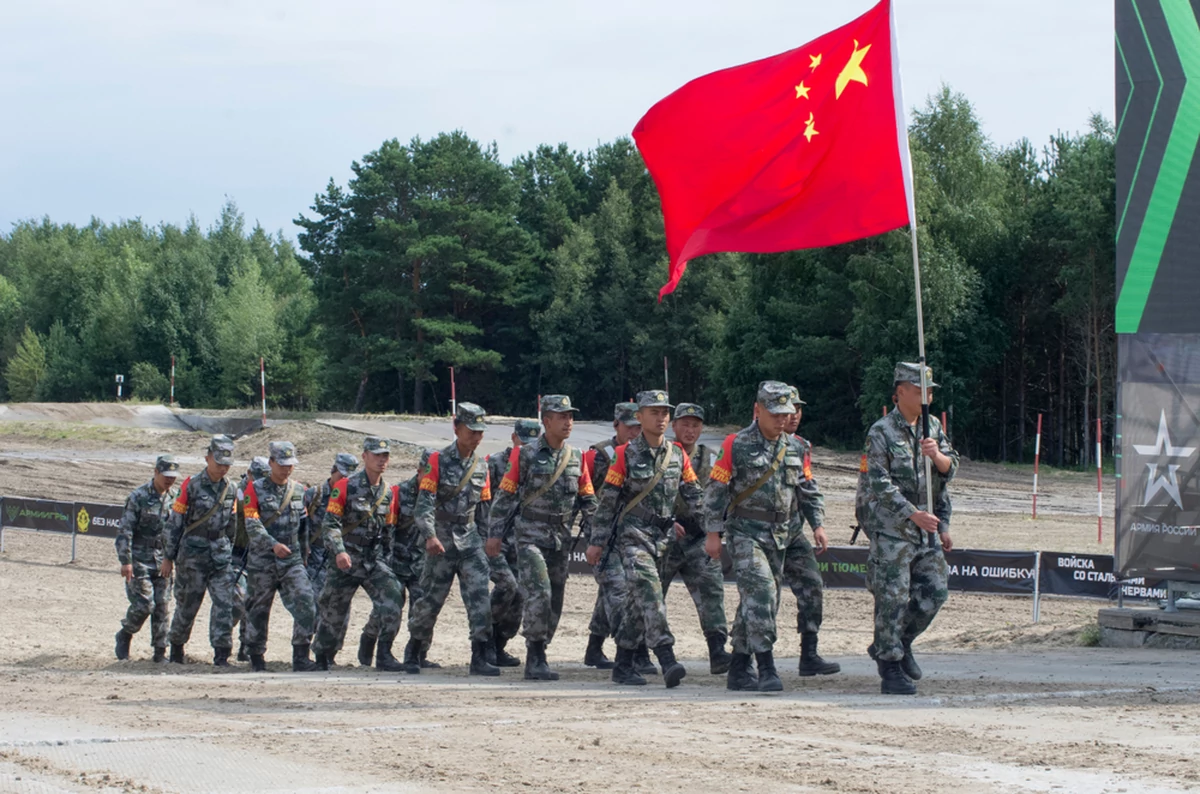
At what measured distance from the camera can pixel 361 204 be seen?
214 ft

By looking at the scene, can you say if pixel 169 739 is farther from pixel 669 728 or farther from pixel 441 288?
pixel 441 288

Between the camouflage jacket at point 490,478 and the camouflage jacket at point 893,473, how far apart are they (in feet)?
12.3

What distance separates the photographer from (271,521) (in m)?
13.4

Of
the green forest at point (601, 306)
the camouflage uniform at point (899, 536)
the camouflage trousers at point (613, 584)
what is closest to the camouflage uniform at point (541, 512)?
the camouflage trousers at point (613, 584)

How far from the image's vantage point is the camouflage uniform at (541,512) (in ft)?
36.6

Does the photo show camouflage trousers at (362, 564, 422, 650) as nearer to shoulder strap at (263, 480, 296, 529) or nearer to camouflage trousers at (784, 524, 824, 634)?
shoulder strap at (263, 480, 296, 529)

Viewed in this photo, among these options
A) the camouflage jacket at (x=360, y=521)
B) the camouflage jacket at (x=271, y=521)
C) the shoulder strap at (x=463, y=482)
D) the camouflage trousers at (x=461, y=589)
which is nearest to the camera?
the camouflage trousers at (x=461, y=589)

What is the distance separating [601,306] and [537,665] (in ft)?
187

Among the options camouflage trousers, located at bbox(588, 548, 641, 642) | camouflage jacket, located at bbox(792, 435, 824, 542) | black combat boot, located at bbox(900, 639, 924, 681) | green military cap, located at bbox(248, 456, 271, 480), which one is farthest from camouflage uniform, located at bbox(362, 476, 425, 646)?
black combat boot, located at bbox(900, 639, 924, 681)

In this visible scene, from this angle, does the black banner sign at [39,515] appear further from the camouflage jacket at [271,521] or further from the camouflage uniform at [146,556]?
the camouflage jacket at [271,521]

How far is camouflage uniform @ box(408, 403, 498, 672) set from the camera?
Result: 11.9 meters

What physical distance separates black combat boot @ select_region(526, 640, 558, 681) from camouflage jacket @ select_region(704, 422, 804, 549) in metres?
1.99

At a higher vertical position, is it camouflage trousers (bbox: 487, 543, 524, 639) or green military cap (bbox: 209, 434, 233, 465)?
green military cap (bbox: 209, 434, 233, 465)

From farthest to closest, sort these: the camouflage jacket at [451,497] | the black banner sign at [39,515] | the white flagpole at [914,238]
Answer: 1. the black banner sign at [39,515]
2. the camouflage jacket at [451,497]
3. the white flagpole at [914,238]
